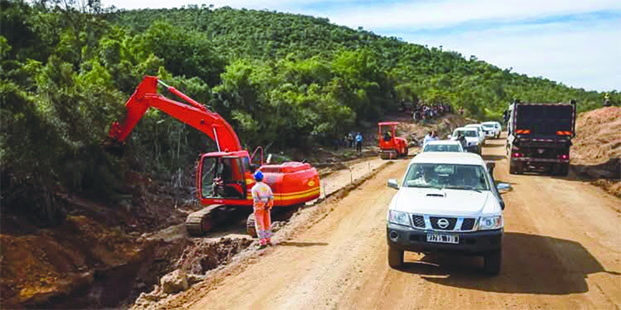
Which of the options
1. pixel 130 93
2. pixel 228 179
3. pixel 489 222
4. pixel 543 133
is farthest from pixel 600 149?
pixel 489 222

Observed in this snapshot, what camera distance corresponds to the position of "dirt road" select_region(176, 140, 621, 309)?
8781 millimetres

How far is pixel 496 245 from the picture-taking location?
933cm

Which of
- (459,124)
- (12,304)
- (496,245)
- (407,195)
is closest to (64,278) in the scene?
(12,304)

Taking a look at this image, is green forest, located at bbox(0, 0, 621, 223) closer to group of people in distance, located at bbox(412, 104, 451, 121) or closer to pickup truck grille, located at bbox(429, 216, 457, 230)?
group of people in distance, located at bbox(412, 104, 451, 121)

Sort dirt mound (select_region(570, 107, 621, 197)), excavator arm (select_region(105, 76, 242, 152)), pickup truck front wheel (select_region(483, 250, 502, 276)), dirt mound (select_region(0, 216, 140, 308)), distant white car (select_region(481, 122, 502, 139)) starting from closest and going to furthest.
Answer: pickup truck front wheel (select_region(483, 250, 502, 276)) → dirt mound (select_region(0, 216, 140, 308)) → excavator arm (select_region(105, 76, 242, 152)) → dirt mound (select_region(570, 107, 621, 197)) → distant white car (select_region(481, 122, 502, 139))

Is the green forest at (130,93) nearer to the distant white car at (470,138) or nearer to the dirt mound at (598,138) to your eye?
the distant white car at (470,138)

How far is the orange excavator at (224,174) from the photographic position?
16.4 m

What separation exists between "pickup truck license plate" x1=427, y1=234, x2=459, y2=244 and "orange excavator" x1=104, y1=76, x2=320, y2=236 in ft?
22.9

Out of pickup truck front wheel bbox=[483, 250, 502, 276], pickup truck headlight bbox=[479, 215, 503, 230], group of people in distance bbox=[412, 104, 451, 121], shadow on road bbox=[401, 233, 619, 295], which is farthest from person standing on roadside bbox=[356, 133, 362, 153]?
pickup truck headlight bbox=[479, 215, 503, 230]

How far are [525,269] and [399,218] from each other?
271 centimetres

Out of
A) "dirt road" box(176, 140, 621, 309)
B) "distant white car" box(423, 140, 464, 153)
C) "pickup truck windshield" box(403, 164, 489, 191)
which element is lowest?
"dirt road" box(176, 140, 621, 309)

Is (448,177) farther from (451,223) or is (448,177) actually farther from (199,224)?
(199,224)

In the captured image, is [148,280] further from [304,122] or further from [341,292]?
[304,122]

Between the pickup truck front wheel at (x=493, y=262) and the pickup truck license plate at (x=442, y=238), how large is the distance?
667 millimetres
